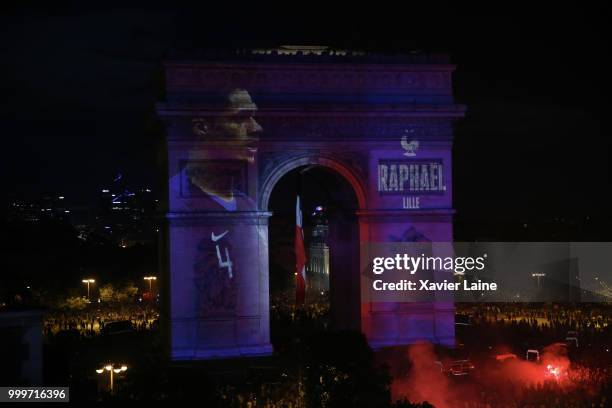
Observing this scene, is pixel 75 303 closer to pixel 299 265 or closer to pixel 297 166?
pixel 299 265

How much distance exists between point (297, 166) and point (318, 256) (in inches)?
1998

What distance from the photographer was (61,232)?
67062mm

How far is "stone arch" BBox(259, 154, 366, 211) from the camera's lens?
26.5 m

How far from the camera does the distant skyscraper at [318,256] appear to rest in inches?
2908

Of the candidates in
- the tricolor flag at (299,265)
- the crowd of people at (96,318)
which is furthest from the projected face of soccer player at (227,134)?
the crowd of people at (96,318)

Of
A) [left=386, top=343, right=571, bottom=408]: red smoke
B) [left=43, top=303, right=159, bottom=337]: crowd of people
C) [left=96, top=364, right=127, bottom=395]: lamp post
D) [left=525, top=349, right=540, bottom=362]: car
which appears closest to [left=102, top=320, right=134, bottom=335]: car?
[left=43, top=303, right=159, bottom=337]: crowd of people

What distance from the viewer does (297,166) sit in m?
26.6

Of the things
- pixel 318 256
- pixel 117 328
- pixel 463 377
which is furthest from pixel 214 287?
pixel 318 256

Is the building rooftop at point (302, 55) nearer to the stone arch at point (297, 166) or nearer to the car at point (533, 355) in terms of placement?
the stone arch at point (297, 166)

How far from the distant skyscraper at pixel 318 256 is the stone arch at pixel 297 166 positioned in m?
43.6

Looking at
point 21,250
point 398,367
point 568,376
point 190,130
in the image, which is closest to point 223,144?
point 190,130

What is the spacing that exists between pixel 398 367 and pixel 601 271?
32901mm

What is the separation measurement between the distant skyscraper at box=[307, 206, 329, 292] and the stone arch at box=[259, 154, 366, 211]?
1718 inches

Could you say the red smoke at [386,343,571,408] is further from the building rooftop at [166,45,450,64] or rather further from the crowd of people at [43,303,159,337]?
the crowd of people at [43,303,159,337]
